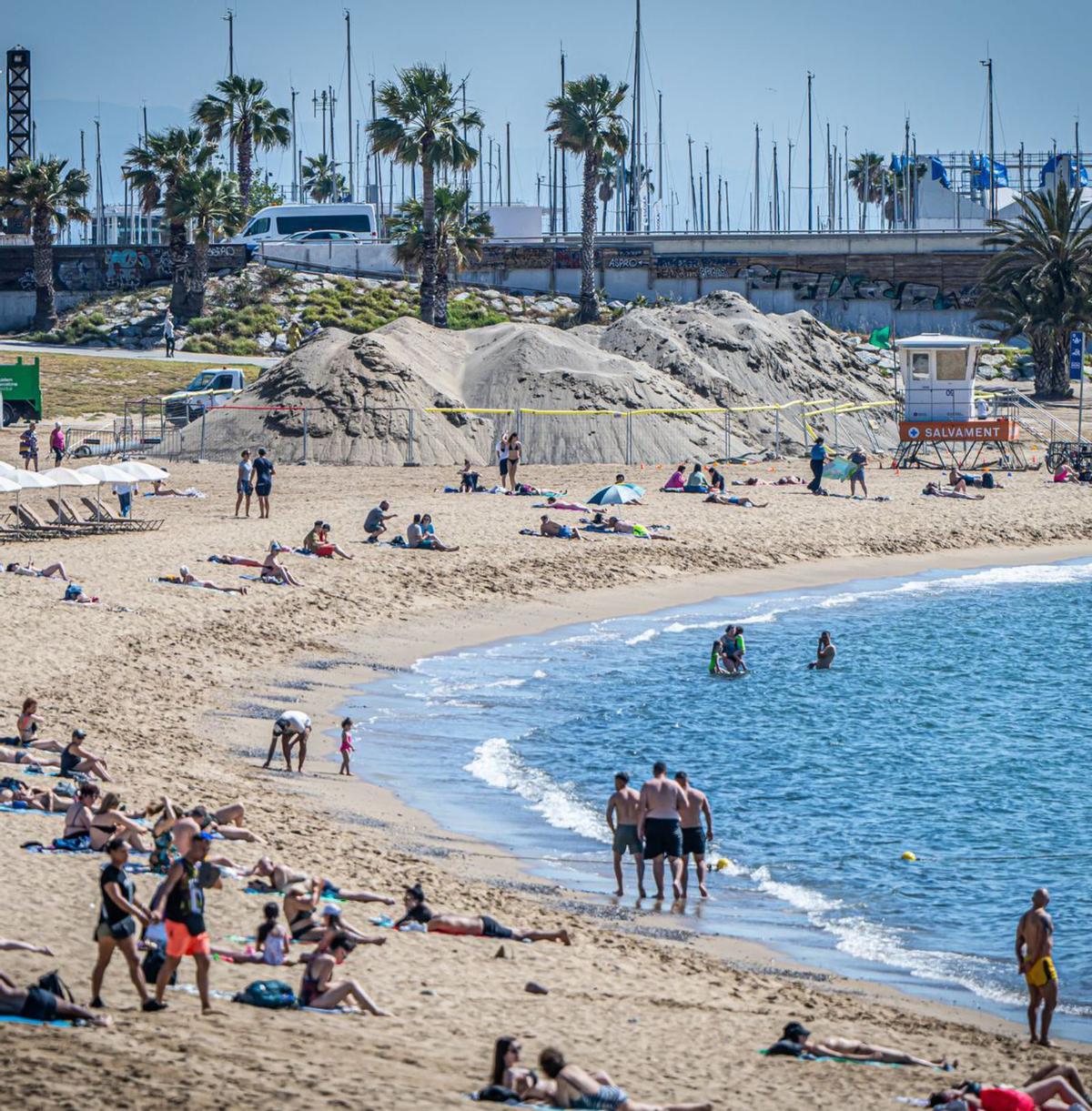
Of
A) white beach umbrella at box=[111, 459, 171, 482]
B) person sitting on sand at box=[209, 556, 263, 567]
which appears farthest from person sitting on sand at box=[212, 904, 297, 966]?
white beach umbrella at box=[111, 459, 171, 482]

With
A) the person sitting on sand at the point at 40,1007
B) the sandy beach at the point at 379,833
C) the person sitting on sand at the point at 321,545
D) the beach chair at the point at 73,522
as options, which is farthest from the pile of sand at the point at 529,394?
the person sitting on sand at the point at 40,1007

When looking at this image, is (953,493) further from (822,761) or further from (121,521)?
(822,761)

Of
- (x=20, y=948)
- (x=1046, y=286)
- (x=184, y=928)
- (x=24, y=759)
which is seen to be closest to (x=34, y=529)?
(x=24, y=759)

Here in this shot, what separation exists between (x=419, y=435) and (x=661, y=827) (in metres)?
31.5

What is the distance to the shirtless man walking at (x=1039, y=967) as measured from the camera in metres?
13.4

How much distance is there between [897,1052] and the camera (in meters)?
12.3

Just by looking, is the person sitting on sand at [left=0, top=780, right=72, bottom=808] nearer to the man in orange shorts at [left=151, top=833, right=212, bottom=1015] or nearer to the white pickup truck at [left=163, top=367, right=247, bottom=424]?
the man in orange shorts at [left=151, top=833, right=212, bottom=1015]

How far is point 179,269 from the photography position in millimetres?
70250

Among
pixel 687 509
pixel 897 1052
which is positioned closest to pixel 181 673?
pixel 897 1052

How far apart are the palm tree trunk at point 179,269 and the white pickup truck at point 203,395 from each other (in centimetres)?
1835

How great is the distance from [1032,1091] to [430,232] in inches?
2121

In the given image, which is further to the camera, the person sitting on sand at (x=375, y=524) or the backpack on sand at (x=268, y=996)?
the person sitting on sand at (x=375, y=524)

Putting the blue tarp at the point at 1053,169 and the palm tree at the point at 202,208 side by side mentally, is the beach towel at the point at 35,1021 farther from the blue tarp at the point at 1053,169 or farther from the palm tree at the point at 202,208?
the blue tarp at the point at 1053,169

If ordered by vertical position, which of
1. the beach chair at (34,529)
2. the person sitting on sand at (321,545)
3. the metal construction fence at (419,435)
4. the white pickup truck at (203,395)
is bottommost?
the person sitting on sand at (321,545)
